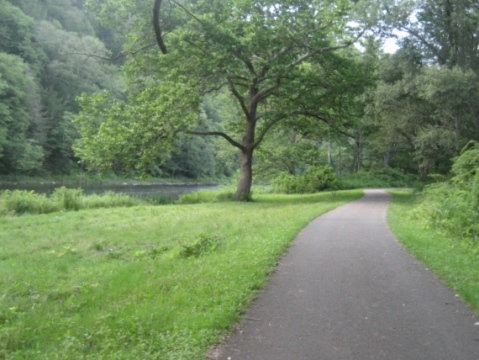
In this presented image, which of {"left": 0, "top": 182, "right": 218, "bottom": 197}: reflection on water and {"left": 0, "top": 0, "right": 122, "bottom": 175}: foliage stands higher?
{"left": 0, "top": 0, "right": 122, "bottom": 175}: foliage

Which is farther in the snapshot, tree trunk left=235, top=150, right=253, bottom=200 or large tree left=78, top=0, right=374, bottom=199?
tree trunk left=235, top=150, right=253, bottom=200

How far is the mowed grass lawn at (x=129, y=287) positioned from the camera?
4.77 meters

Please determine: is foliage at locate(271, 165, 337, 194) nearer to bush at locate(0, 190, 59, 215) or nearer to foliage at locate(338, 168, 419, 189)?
foliage at locate(338, 168, 419, 189)

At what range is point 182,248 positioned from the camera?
9805 millimetres

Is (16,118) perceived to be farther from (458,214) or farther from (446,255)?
(446,255)

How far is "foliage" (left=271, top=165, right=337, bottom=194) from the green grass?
21.2 meters

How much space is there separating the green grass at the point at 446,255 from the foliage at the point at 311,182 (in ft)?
69.4

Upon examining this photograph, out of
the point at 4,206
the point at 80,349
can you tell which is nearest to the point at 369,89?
A: the point at 4,206

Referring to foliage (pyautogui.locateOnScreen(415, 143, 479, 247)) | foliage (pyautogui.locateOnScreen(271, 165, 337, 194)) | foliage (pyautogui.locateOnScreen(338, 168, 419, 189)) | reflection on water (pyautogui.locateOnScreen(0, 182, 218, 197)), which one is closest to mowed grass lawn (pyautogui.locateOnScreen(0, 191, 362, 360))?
foliage (pyautogui.locateOnScreen(415, 143, 479, 247))

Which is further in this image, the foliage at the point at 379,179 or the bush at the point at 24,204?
the foliage at the point at 379,179

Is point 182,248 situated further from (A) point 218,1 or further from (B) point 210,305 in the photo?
(A) point 218,1

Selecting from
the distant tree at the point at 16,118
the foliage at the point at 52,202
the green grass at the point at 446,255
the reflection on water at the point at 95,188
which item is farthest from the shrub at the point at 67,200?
the distant tree at the point at 16,118

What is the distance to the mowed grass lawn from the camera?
15.7 feet

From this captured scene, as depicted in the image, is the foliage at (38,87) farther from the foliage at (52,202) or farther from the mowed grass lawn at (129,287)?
the mowed grass lawn at (129,287)
